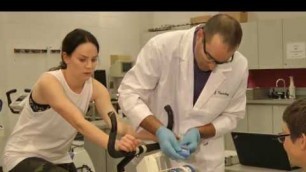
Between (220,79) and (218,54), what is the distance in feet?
0.79

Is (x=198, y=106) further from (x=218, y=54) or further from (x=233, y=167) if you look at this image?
(x=233, y=167)

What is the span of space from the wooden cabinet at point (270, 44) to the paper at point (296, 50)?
0.10m

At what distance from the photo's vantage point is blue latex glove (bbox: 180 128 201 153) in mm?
1876

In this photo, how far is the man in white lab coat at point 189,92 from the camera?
2014 mm

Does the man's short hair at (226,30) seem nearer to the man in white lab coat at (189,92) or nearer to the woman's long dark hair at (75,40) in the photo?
the man in white lab coat at (189,92)

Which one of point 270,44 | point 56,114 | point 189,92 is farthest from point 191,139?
point 270,44

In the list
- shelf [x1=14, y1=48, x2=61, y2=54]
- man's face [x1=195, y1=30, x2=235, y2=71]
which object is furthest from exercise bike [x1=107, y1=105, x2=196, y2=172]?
shelf [x1=14, y1=48, x2=61, y2=54]

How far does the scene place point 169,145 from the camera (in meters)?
1.81

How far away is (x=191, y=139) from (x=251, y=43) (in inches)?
158

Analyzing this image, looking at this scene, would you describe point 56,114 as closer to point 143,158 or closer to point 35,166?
point 35,166

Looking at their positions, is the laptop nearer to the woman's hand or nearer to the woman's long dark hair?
the woman's hand

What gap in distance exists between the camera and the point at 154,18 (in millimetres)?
7215

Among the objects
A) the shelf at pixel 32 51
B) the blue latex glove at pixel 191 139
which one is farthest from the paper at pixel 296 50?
the blue latex glove at pixel 191 139

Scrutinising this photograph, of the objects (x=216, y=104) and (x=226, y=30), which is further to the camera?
(x=216, y=104)
